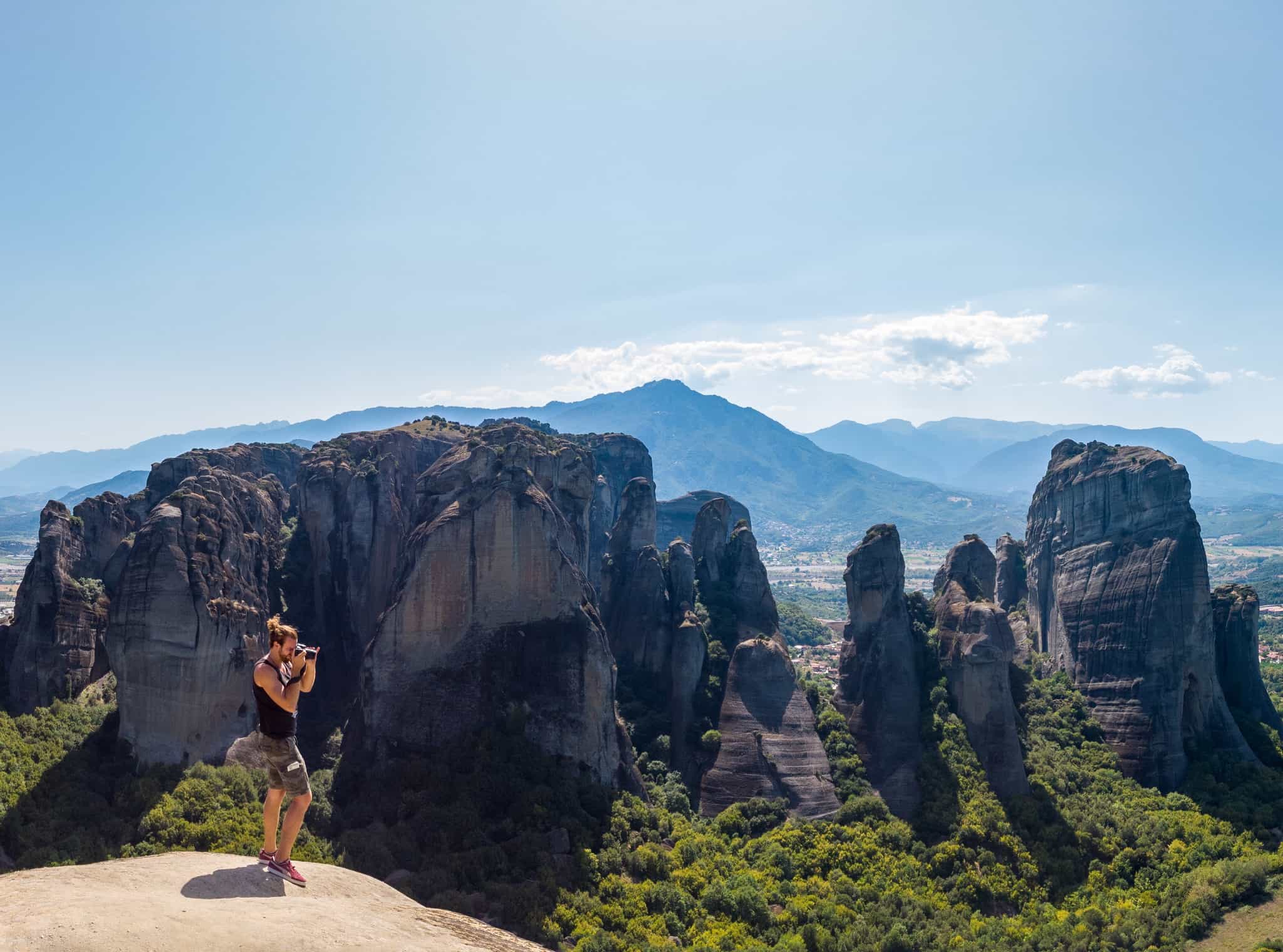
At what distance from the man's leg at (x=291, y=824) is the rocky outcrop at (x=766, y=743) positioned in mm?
33049

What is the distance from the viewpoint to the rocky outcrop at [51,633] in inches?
1658

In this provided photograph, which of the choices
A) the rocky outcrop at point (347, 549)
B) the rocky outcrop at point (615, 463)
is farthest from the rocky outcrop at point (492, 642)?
the rocky outcrop at point (615, 463)

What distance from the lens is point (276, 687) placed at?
13375 millimetres

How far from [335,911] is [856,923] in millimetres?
27508

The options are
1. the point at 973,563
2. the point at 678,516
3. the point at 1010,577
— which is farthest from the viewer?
the point at 678,516

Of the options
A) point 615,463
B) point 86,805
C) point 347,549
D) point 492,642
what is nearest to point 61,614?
point 86,805

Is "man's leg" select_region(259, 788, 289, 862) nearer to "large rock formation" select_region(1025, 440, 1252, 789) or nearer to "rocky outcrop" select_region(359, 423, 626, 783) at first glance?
"rocky outcrop" select_region(359, 423, 626, 783)

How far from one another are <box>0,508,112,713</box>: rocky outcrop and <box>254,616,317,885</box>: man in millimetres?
36897

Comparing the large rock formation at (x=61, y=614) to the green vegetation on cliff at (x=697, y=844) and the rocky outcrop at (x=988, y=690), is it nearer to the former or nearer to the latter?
the green vegetation on cliff at (x=697, y=844)

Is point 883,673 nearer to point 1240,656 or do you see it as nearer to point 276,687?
point 1240,656

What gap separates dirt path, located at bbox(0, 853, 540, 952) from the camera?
10.4m

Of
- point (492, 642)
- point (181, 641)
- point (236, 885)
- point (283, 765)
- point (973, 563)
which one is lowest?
point (492, 642)

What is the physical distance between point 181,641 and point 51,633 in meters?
11.1

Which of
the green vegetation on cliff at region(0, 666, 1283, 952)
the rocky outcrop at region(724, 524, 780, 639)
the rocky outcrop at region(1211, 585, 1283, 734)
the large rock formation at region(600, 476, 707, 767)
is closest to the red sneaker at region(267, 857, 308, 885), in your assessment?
the green vegetation on cliff at region(0, 666, 1283, 952)
